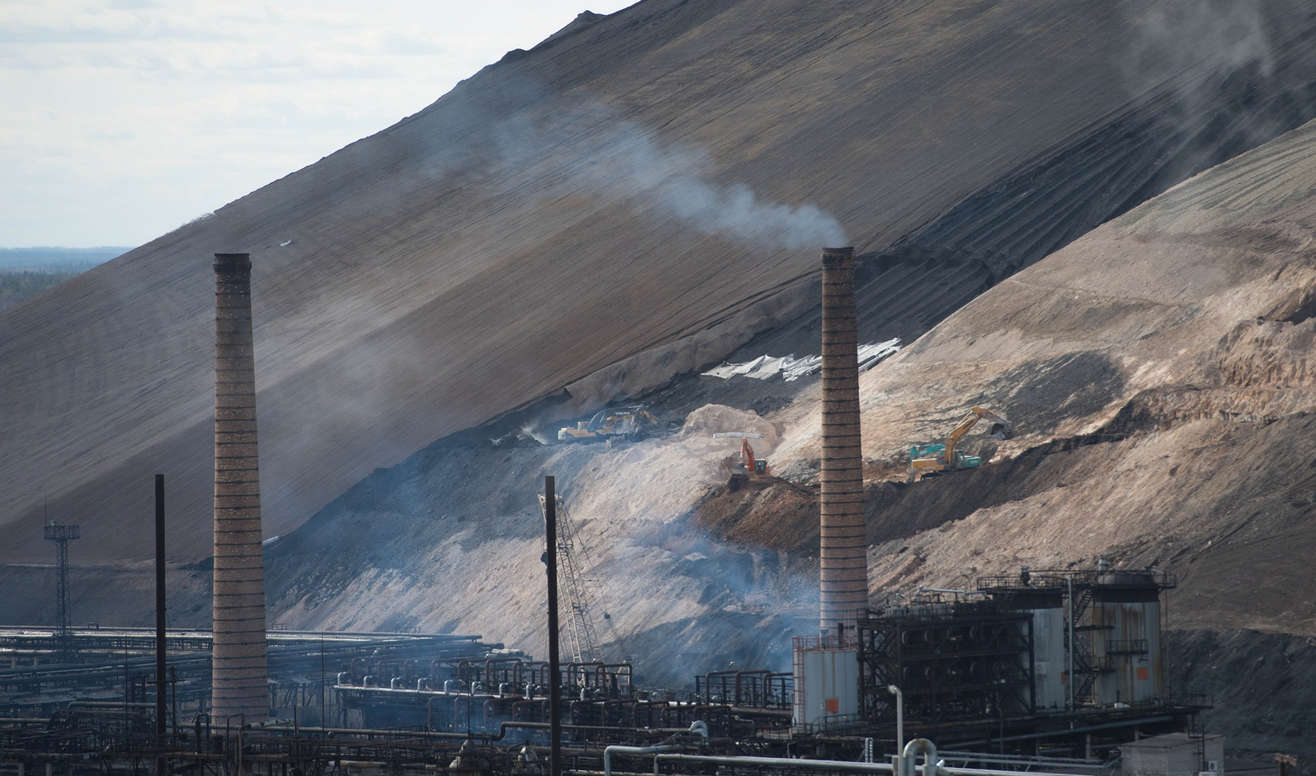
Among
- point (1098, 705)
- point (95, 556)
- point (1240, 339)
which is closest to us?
point (1098, 705)

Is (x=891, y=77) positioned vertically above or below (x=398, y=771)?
above

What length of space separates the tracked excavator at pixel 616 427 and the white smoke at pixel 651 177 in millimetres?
14972

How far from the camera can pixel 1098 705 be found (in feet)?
124

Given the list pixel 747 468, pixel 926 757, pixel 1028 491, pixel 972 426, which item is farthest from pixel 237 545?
pixel 972 426

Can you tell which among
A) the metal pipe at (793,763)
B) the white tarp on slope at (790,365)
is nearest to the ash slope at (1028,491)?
the white tarp on slope at (790,365)

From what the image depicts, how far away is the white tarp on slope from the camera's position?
69.6 metres

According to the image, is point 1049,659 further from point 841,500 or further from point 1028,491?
point 1028,491

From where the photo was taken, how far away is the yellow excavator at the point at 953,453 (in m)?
56.3

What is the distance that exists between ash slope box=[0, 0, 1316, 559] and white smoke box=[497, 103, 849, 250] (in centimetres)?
30

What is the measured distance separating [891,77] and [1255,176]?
27958mm

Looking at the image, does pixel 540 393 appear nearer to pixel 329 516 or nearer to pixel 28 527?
pixel 329 516

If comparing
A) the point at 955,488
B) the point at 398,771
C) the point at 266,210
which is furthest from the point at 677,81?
the point at 398,771

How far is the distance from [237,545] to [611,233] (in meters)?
47.3

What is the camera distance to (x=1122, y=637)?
3825cm
